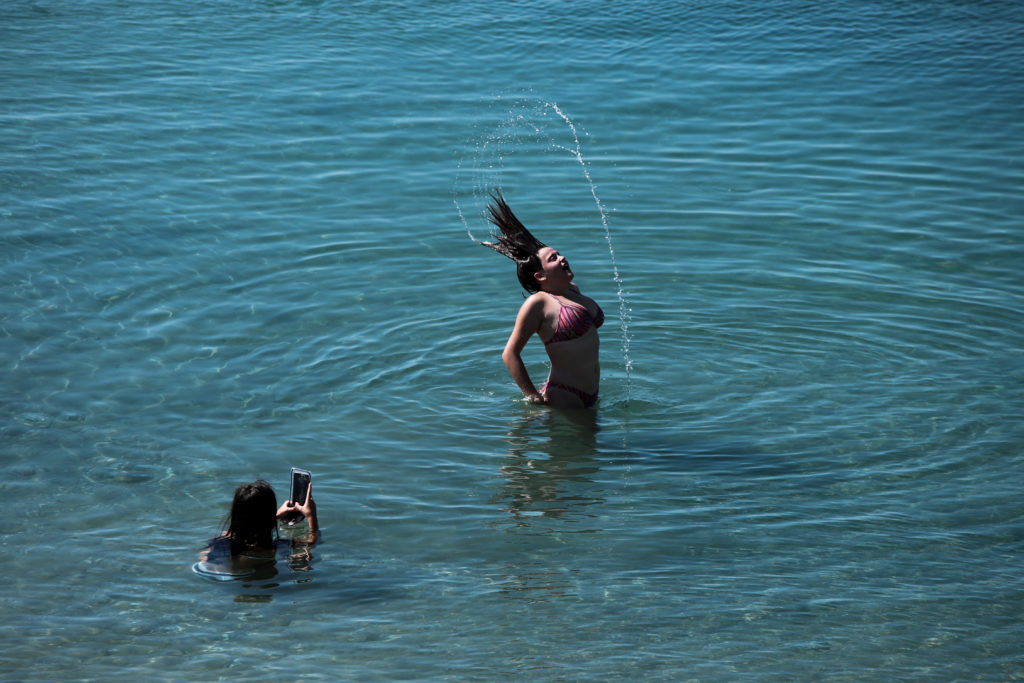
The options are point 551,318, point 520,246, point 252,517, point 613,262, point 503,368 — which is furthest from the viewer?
point 613,262

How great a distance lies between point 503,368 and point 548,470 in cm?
183

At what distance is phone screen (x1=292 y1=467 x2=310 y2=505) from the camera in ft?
23.9

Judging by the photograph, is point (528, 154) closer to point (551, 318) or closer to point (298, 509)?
point (551, 318)

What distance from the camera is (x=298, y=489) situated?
738 cm

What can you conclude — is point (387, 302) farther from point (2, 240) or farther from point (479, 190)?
point (2, 240)

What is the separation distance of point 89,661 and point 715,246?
8169mm

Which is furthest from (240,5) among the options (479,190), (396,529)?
(396,529)

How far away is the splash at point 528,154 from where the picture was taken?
14.6 m

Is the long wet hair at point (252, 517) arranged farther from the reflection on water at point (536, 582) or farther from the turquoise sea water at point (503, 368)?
the reflection on water at point (536, 582)

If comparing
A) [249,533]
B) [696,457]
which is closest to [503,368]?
[696,457]

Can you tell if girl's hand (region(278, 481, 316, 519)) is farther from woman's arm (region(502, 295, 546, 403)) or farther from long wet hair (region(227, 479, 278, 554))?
woman's arm (region(502, 295, 546, 403))

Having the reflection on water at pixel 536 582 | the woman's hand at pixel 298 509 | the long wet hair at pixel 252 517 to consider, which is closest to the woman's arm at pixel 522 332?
the reflection on water at pixel 536 582

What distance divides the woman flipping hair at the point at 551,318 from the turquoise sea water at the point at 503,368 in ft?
1.36

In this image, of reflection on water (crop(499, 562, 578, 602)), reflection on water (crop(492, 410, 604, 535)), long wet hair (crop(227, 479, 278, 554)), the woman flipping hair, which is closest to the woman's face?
the woman flipping hair
